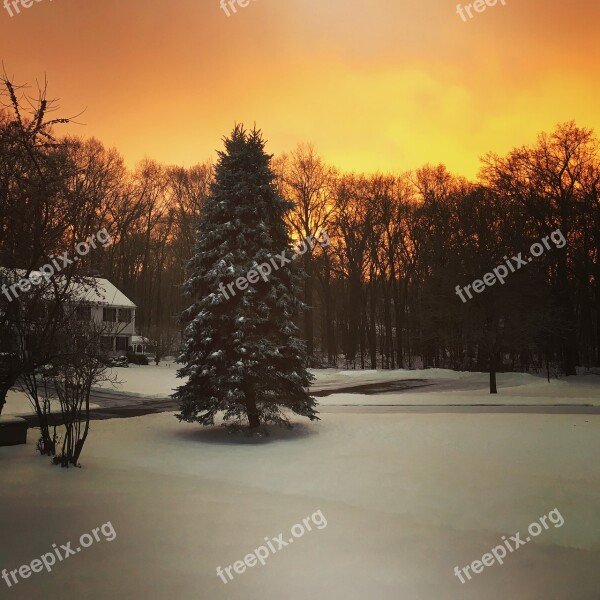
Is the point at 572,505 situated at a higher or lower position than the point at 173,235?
lower

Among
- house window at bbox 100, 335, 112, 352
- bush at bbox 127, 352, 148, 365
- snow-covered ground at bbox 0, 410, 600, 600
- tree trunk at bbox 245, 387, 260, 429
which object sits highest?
house window at bbox 100, 335, 112, 352

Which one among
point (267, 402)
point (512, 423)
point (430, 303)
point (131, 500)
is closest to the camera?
point (131, 500)

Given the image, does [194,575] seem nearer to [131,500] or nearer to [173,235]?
[131,500]

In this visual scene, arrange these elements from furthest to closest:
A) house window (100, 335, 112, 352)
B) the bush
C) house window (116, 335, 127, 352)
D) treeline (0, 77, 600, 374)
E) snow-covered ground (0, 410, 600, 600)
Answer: house window (116, 335, 127, 352), the bush, treeline (0, 77, 600, 374), house window (100, 335, 112, 352), snow-covered ground (0, 410, 600, 600)

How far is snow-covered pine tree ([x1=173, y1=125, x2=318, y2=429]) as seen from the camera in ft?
45.8

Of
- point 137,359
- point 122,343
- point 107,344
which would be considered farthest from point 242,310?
point 122,343

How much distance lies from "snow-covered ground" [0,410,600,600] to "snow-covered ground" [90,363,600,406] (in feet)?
27.2

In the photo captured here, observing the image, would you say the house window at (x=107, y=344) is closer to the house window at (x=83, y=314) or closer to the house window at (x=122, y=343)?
the house window at (x=83, y=314)

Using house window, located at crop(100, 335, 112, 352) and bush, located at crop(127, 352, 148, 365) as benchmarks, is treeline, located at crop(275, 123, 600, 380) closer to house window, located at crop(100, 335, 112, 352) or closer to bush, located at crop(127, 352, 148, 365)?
house window, located at crop(100, 335, 112, 352)

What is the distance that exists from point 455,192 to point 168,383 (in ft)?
87.8

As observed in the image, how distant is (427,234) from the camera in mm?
42594

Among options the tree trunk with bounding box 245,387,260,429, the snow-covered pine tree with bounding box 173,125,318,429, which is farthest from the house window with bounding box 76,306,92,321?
the tree trunk with bounding box 245,387,260,429

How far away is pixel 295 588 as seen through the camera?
5777mm

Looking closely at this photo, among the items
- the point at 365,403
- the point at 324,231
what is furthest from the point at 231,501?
the point at 324,231
